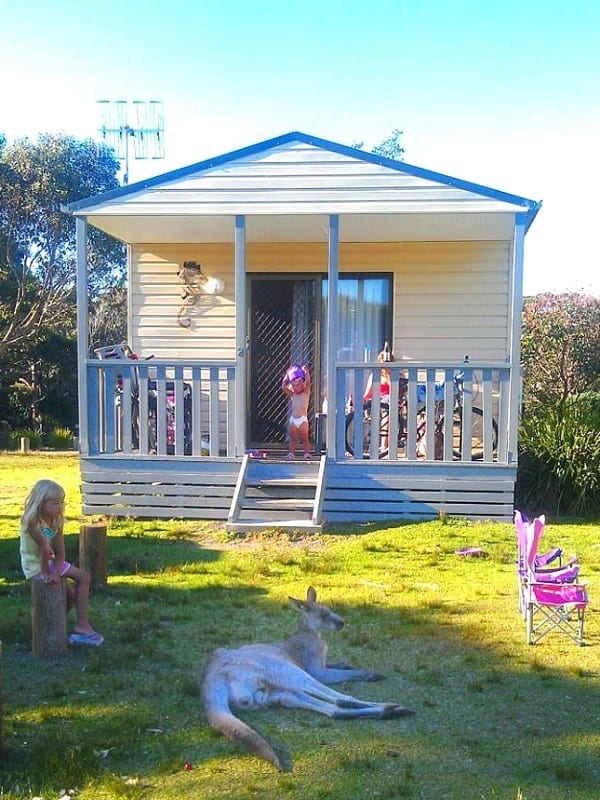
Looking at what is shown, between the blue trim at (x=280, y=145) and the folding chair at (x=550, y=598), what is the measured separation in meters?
4.62

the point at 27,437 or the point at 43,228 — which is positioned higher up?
the point at 43,228

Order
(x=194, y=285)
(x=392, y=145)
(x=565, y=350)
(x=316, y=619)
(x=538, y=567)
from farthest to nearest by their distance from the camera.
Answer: (x=392, y=145), (x=565, y=350), (x=194, y=285), (x=538, y=567), (x=316, y=619)

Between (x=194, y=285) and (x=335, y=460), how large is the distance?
3.74 meters

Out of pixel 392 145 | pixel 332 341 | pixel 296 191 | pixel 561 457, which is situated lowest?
pixel 561 457

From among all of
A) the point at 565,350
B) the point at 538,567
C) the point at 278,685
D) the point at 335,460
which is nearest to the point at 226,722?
the point at 278,685

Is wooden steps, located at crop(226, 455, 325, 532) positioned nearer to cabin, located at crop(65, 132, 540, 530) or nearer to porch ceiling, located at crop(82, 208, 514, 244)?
cabin, located at crop(65, 132, 540, 530)

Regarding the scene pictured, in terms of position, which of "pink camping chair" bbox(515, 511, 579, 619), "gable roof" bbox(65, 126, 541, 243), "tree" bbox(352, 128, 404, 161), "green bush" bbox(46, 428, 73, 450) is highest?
"tree" bbox(352, 128, 404, 161)

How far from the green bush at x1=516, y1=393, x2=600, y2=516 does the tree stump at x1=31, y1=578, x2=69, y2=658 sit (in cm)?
680

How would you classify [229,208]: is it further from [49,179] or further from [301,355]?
[49,179]

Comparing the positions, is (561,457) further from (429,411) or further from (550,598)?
(550,598)

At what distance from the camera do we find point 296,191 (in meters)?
9.49

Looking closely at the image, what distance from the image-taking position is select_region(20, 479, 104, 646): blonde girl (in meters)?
5.16

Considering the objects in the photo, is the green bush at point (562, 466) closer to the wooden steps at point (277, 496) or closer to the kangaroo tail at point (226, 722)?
the wooden steps at point (277, 496)

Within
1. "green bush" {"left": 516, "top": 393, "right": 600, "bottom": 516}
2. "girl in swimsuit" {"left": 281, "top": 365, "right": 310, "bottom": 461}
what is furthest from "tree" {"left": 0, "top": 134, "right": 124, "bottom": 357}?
"green bush" {"left": 516, "top": 393, "right": 600, "bottom": 516}
